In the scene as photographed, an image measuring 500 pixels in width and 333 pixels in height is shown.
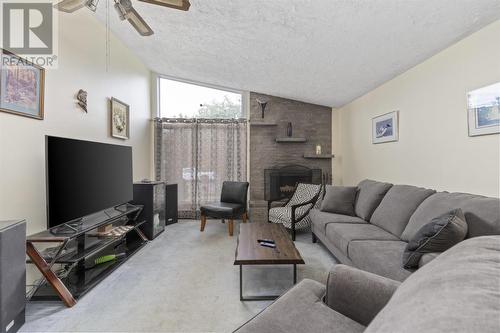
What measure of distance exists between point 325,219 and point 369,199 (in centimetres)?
60

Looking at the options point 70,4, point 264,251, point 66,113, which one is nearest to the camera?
point 70,4

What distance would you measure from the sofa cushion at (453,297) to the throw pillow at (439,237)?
80cm

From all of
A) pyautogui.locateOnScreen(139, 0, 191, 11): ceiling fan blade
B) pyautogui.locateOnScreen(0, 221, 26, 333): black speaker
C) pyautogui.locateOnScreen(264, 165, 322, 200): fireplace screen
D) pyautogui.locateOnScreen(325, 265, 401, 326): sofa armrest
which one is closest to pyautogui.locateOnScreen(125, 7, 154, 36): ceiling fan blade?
pyautogui.locateOnScreen(139, 0, 191, 11): ceiling fan blade

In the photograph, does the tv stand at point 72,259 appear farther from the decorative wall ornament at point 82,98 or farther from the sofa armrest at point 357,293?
the sofa armrest at point 357,293

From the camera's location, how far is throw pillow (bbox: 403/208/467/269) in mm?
1523

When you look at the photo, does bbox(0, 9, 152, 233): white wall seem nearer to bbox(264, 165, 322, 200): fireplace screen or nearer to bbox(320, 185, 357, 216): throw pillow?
bbox(264, 165, 322, 200): fireplace screen

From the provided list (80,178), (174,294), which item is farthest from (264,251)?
(80,178)

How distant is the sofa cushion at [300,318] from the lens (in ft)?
3.23

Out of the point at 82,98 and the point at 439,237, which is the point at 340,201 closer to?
the point at 439,237

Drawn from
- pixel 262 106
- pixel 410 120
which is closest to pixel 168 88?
pixel 262 106

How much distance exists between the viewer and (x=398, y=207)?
2.40m

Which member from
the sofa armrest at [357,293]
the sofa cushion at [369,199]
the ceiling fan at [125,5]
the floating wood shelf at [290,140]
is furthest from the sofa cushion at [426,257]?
the floating wood shelf at [290,140]

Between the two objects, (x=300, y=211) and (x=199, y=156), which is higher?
(x=199, y=156)

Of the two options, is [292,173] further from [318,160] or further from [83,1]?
[83,1]
